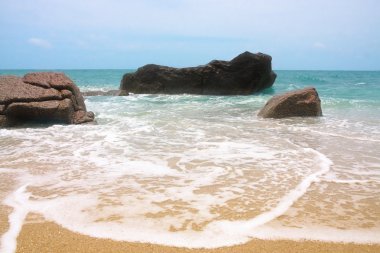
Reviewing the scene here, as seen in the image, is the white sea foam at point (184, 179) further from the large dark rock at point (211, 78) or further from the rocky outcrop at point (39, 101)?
the large dark rock at point (211, 78)

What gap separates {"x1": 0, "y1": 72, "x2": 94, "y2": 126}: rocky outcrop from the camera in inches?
401

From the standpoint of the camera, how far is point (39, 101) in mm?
10375

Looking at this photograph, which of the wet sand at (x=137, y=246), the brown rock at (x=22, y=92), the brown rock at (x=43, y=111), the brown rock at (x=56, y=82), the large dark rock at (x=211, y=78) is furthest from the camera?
the large dark rock at (x=211, y=78)

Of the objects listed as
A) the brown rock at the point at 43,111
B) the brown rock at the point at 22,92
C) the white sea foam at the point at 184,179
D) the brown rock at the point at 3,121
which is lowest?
the white sea foam at the point at 184,179

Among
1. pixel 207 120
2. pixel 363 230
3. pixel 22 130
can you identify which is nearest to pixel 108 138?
pixel 22 130

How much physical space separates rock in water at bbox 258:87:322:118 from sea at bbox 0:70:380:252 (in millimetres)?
2823

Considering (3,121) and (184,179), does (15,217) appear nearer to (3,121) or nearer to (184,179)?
(184,179)

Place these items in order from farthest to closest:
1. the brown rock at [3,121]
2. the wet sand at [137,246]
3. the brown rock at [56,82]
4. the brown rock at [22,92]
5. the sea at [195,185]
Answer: the brown rock at [56,82]
the brown rock at [22,92]
the brown rock at [3,121]
the sea at [195,185]
the wet sand at [137,246]

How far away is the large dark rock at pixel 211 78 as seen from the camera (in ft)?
79.0

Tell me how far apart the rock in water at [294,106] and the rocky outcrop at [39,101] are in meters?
5.71

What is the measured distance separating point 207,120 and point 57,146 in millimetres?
5183

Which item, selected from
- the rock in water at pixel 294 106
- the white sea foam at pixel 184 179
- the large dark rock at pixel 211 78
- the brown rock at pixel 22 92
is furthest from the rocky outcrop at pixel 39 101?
the large dark rock at pixel 211 78

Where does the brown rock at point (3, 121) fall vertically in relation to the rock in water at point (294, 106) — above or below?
below

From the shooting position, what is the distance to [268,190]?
461 cm
